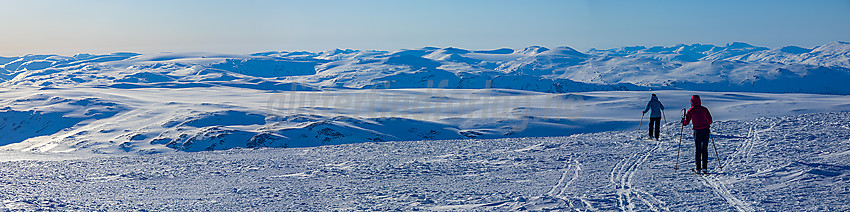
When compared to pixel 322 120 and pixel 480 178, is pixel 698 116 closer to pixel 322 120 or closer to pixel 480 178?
pixel 480 178

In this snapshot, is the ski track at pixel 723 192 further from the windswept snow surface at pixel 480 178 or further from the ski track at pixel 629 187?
the ski track at pixel 629 187

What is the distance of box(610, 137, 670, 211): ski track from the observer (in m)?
9.60

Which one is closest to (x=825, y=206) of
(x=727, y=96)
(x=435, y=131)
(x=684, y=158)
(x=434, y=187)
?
(x=684, y=158)

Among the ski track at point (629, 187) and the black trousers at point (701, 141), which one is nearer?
the ski track at point (629, 187)

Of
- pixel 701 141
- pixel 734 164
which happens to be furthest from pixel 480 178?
pixel 734 164

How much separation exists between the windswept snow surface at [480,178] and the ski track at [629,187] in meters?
0.03

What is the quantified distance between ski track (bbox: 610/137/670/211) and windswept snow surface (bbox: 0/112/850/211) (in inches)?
1.0

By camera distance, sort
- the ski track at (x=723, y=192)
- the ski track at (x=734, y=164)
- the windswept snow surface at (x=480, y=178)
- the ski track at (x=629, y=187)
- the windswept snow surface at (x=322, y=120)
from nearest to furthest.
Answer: the ski track at (x=723, y=192) → the ski track at (x=734, y=164) → the ski track at (x=629, y=187) → the windswept snow surface at (x=480, y=178) → the windswept snow surface at (x=322, y=120)

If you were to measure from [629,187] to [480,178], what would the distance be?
376 centimetres

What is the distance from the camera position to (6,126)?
89812 millimetres

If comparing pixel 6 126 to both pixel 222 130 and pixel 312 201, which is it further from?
pixel 312 201

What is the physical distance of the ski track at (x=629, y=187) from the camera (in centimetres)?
960

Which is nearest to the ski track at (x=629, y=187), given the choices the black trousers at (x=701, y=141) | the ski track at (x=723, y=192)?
the ski track at (x=723, y=192)

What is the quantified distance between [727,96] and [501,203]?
96.9 metres
